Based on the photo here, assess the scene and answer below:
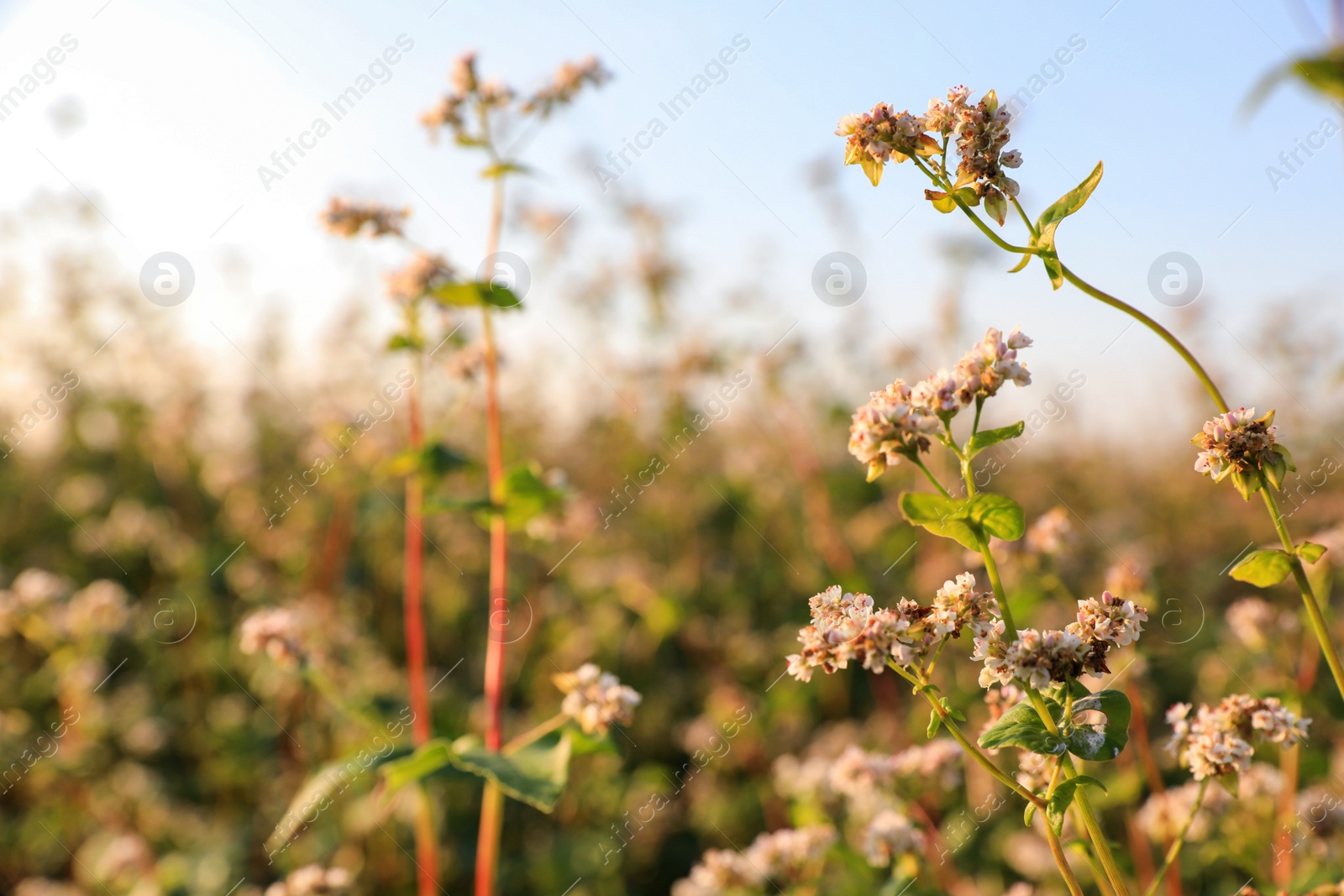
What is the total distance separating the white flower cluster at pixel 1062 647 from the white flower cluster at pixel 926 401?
1.06ft

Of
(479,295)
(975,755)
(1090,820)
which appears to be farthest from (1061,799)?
(479,295)

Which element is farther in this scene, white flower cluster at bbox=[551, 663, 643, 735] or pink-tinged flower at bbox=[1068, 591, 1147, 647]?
white flower cluster at bbox=[551, 663, 643, 735]

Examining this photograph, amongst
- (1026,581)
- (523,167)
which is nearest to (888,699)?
(1026,581)

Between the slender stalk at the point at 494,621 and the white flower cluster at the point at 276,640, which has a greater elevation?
the slender stalk at the point at 494,621

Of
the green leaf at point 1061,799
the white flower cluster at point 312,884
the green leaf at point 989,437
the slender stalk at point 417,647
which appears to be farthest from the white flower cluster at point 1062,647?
the white flower cluster at point 312,884

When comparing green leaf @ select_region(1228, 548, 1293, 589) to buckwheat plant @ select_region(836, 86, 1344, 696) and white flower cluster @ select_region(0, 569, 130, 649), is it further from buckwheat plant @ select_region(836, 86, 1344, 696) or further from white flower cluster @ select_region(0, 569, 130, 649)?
white flower cluster @ select_region(0, 569, 130, 649)

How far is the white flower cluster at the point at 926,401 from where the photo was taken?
1.45 metres

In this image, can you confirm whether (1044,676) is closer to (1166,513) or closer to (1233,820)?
(1233,820)

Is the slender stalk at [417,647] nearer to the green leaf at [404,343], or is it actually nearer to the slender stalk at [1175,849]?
the green leaf at [404,343]

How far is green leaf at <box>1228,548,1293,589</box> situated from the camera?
1.51 meters

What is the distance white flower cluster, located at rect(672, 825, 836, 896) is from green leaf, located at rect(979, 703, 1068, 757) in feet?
4.05

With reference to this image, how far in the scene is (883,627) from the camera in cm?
140

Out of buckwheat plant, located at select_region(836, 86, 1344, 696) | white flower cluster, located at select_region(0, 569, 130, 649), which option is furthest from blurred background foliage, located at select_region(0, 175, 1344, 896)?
buckwheat plant, located at select_region(836, 86, 1344, 696)

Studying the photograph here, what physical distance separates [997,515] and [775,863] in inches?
59.3
